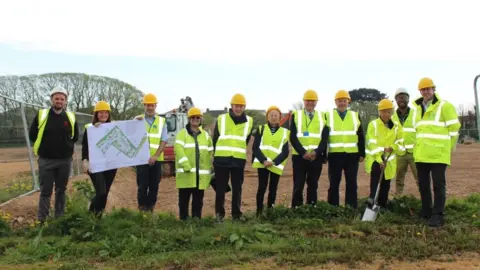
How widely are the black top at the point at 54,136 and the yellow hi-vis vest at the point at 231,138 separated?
2.22m

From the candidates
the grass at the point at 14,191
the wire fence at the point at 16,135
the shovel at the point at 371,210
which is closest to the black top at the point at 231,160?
the shovel at the point at 371,210

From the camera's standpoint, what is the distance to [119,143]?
22.2 feet

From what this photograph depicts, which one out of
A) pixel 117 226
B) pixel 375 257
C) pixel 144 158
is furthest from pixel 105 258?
pixel 375 257

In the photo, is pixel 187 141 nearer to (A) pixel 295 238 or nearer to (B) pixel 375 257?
(A) pixel 295 238

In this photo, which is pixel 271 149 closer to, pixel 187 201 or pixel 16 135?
pixel 187 201

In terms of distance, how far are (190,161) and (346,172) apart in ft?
8.25

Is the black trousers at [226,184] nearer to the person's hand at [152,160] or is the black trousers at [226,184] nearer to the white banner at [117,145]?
the person's hand at [152,160]

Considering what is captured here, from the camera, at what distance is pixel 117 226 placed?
19.6 ft

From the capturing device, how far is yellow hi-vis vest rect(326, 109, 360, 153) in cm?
708

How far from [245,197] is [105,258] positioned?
741 centimetres

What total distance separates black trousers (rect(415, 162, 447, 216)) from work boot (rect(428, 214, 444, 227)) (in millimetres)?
59

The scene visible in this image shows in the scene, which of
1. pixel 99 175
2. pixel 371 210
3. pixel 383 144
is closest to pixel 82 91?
pixel 99 175

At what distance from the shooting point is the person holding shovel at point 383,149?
7105 millimetres

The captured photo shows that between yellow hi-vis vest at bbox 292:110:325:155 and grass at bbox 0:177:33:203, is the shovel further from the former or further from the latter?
grass at bbox 0:177:33:203
